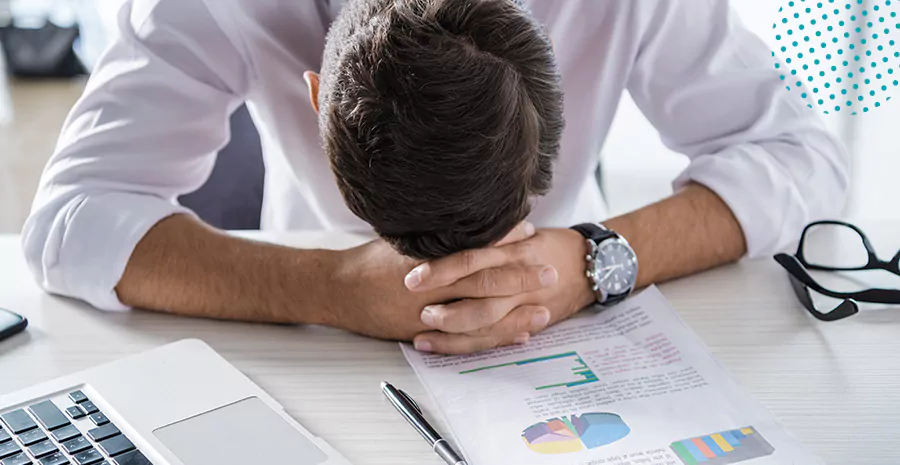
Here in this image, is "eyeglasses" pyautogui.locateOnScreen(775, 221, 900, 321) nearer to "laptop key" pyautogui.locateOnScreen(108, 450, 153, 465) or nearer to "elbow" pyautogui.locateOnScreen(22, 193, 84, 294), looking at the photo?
"laptop key" pyautogui.locateOnScreen(108, 450, 153, 465)

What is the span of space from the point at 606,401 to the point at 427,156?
262mm

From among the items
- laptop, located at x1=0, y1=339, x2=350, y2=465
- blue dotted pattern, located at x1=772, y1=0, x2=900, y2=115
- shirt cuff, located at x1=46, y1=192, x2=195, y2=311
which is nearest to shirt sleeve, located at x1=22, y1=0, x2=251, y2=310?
shirt cuff, located at x1=46, y1=192, x2=195, y2=311

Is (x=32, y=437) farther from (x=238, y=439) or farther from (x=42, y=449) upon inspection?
(x=238, y=439)

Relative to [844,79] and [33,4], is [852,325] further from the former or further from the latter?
[33,4]

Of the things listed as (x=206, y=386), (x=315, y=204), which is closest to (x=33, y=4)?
(x=315, y=204)

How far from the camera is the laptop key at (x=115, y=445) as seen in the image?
68 cm

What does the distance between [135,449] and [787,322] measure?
2.06 feet

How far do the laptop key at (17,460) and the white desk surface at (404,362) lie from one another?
148 millimetres

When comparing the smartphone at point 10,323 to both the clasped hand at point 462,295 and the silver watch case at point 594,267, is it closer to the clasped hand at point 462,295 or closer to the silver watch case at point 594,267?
the clasped hand at point 462,295

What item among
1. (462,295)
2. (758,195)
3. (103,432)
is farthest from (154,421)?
(758,195)

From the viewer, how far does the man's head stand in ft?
2.27

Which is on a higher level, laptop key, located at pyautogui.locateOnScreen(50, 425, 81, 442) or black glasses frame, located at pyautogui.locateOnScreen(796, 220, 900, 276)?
black glasses frame, located at pyautogui.locateOnScreen(796, 220, 900, 276)

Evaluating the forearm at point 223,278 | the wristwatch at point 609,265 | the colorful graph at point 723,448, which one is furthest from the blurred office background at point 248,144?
the colorful graph at point 723,448

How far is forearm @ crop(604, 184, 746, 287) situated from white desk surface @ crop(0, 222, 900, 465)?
19mm
